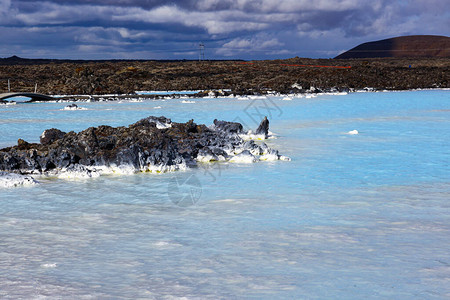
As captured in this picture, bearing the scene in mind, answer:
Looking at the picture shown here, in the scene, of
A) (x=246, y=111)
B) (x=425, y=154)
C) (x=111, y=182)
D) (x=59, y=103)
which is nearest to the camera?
(x=111, y=182)

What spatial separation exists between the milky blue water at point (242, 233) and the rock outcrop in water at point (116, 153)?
0.48 metres

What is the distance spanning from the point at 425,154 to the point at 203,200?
20.7ft

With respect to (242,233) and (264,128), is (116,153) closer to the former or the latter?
(242,233)

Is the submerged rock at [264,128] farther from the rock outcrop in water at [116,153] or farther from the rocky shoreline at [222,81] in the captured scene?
the rocky shoreline at [222,81]

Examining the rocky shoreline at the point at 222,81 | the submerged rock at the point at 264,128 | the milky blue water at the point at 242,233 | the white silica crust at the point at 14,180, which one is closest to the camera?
the milky blue water at the point at 242,233

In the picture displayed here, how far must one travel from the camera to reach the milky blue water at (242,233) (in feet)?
13.4

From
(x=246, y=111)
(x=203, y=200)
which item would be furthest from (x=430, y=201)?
(x=246, y=111)

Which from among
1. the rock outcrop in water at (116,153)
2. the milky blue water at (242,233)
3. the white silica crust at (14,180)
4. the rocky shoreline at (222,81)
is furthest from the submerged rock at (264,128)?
the rocky shoreline at (222,81)

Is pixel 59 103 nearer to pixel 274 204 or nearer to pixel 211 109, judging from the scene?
pixel 211 109

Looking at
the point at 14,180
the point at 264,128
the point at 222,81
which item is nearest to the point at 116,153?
the point at 14,180

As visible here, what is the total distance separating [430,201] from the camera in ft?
22.7

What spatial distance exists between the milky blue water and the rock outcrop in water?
1.57 feet

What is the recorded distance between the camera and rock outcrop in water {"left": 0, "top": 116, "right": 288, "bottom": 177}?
9.38 m

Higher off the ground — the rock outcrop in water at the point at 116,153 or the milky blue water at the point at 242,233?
the rock outcrop in water at the point at 116,153
